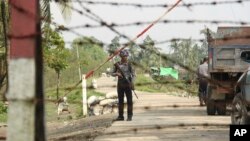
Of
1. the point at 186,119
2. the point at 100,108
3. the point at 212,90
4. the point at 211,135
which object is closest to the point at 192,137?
the point at 211,135

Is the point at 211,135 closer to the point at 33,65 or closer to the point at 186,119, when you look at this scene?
the point at 186,119

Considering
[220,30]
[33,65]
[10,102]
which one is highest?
[220,30]

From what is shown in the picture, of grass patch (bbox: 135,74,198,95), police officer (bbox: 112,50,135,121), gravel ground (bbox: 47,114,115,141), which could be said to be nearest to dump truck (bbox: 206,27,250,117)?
grass patch (bbox: 135,74,198,95)

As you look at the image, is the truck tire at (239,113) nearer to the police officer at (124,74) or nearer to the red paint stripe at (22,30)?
the police officer at (124,74)

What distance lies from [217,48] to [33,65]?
9.55 meters

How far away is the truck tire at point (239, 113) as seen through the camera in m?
7.96

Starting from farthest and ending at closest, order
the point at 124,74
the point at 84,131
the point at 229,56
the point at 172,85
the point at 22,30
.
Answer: the point at 229,56 < the point at 84,131 < the point at 124,74 < the point at 172,85 < the point at 22,30

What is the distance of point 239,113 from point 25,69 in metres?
5.89

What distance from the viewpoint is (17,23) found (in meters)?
2.86

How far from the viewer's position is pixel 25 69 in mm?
→ 2865

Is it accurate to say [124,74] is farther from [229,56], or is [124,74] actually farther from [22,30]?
[22,30]

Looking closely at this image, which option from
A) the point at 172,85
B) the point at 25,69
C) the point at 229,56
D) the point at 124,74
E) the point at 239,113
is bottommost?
the point at 239,113

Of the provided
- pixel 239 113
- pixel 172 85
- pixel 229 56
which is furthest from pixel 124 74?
pixel 172 85

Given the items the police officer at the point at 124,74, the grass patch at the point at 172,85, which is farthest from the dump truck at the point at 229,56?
the police officer at the point at 124,74
